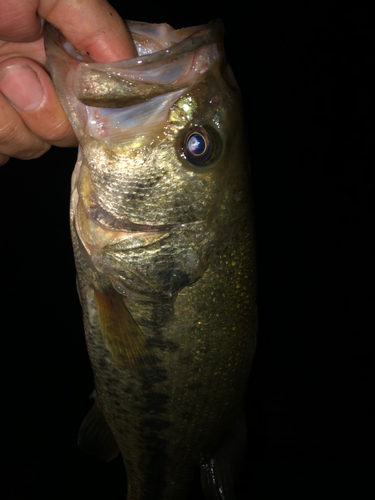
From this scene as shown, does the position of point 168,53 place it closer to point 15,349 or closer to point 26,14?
point 26,14

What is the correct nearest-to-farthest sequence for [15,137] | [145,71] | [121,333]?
[145,71]
[121,333]
[15,137]

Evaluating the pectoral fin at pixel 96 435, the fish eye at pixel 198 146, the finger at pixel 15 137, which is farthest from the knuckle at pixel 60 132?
the pectoral fin at pixel 96 435

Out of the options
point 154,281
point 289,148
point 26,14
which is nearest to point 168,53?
point 26,14

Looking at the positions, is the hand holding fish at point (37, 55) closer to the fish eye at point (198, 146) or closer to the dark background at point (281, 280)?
the fish eye at point (198, 146)

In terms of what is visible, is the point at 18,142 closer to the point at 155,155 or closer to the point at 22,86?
the point at 22,86

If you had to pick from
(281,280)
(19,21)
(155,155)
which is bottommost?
(281,280)

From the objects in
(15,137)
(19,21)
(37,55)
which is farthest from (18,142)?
(19,21)
